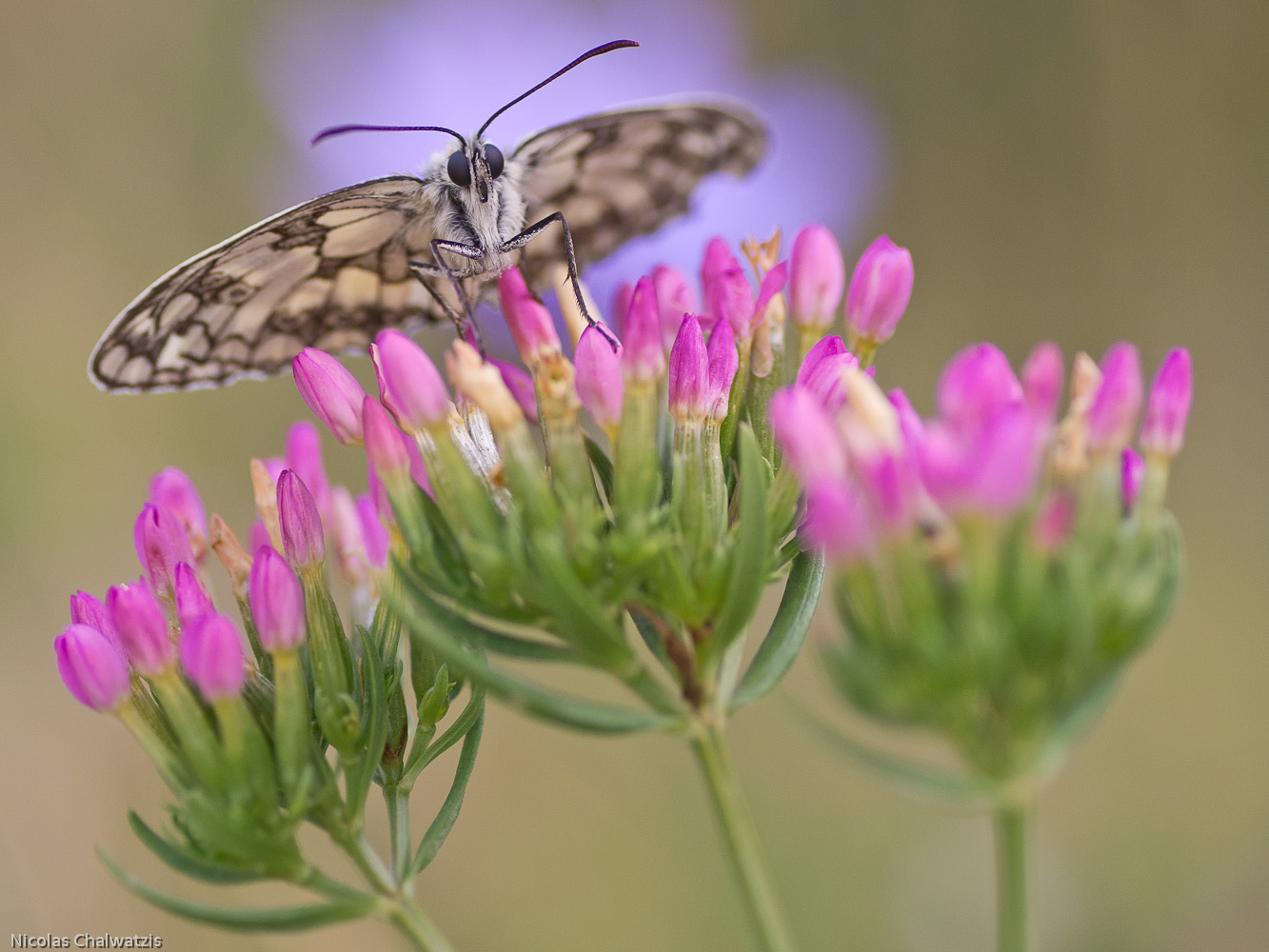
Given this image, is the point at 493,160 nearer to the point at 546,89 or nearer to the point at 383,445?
the point at 383,445

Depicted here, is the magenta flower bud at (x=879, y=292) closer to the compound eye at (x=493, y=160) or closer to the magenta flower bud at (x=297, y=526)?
Answer: the compound eye at (x=493, y=160)

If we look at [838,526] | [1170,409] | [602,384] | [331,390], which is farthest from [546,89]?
[838,526]

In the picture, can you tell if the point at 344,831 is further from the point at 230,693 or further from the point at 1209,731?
the point at 1209,731

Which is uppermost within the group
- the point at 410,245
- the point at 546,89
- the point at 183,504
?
the point at 546,89

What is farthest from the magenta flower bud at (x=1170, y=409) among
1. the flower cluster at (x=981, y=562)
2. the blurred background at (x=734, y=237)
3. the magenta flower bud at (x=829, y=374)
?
the blurred background at (x=734, y=237)

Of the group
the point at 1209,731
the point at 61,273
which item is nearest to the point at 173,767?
the point at 61,273

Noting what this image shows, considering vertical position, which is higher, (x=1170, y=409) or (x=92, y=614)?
(x=92, y=614)

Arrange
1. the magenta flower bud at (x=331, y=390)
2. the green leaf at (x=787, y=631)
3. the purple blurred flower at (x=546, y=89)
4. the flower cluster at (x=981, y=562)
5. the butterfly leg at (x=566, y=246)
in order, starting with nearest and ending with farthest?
the flower cluster at (x=981, y=562)
the green leaf at (x=787, y=631)
the magenta flower bud at (x=331, y=390)
the butterfly leg at (x=566, y=246)
the purple blurred flower at (x=546, y=89)

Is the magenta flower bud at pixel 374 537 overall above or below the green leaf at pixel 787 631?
above
